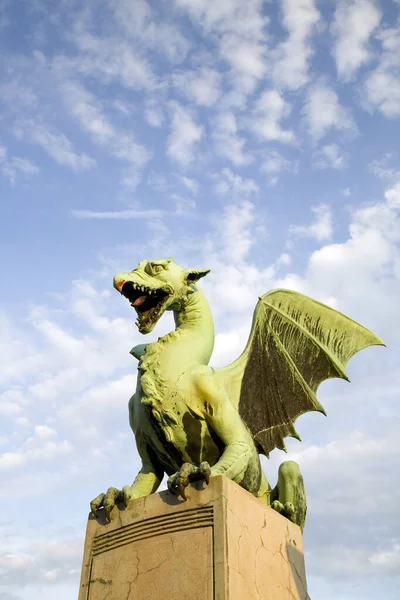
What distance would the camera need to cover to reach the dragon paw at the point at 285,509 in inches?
206

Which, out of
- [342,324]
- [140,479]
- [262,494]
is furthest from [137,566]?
[342,324]

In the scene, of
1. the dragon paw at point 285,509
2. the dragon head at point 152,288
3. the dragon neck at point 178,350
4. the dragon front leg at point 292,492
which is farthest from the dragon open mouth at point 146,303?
the dragon paw at point 285,509

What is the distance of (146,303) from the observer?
5883mm

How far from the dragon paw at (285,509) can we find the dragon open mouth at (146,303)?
191 cm

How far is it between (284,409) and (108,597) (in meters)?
2.67

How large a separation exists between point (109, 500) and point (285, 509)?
1.48 m

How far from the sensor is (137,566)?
14.7 feet

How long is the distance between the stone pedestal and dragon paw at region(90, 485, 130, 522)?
5 cm

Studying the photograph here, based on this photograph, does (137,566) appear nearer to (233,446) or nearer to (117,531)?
(117,531)

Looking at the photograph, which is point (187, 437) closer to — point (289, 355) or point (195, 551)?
point (195, 551)

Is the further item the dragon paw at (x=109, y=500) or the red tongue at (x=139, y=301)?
the red tongue at (x=139, y=301)

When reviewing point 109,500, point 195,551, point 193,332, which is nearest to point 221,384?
point 193,332

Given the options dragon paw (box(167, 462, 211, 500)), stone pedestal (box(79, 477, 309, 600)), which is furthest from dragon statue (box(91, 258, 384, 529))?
stone pedestal (box(79, 477, 309, 600))

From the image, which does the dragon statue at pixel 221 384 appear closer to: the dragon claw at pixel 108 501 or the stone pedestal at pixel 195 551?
the dragon claw at pixel 108 501
